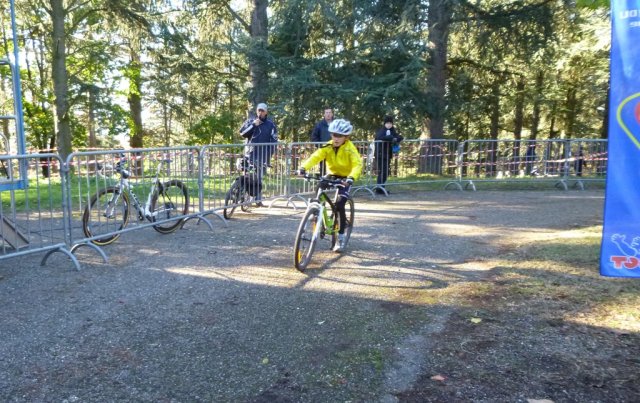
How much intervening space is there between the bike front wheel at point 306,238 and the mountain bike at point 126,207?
2705 mm

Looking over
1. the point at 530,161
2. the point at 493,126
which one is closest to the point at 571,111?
the point at 493,126

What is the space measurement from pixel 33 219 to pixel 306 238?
6.16 m

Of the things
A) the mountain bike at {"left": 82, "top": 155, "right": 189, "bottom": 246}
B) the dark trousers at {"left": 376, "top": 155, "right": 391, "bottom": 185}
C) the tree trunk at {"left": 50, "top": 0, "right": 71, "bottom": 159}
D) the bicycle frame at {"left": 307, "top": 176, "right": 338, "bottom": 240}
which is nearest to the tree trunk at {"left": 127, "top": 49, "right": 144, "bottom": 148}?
the tree trunk at {"left": 50, "top": 0, "right": 71, "bottom": 159}

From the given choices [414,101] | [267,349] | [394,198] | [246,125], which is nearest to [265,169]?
[246,125]

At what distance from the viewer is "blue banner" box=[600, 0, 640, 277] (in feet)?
10.6

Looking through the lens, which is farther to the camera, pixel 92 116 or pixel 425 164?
pixel 92 116

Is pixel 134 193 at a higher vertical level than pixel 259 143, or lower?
lower

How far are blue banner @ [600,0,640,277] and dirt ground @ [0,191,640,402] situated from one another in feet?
2.77

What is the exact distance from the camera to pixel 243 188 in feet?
31.7

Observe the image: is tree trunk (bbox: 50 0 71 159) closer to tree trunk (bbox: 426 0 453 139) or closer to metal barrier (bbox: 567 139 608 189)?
tree trunk (bbox: 426 0 453 139)

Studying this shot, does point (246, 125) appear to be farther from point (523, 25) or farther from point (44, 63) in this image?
point (44, 63)

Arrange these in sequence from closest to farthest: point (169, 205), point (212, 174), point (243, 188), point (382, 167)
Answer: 1. point (169, 205)
2. point (212, 174)
3. point (243, 188)
4. point (382, 167)

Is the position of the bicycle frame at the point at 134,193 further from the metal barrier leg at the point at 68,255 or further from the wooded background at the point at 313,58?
the wooded background at the point at 313,58

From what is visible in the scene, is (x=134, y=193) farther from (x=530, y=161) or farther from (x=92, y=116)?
(x=92, y=116)
